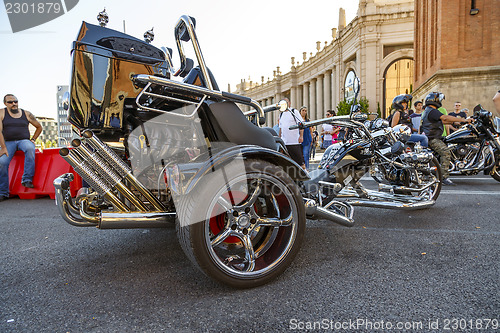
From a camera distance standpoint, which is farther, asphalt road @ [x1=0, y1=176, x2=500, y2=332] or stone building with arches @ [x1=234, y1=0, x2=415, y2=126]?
stone building with arches @ [x1=234, y1=0, x2=415, y2=126]

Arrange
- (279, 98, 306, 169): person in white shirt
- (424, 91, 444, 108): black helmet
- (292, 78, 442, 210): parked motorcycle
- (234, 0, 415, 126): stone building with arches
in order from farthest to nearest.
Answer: (234, 0, 415, 126): stone building with arches < (279, 98, 306, 169): person in white shirt < (424, 91, 444, 108): black helmet < (292, 78, 442, 210): parked motorcycle

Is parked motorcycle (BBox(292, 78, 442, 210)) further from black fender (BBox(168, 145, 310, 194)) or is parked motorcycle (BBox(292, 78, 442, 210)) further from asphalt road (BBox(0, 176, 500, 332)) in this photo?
black fender (BBox(168, 145, 310, 194))

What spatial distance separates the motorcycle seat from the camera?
2.17 m

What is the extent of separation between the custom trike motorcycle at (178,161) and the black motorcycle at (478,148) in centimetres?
579

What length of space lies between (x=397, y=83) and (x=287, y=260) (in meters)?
48.3

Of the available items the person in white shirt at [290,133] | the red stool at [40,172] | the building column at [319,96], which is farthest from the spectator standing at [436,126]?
the building column at [319,96]

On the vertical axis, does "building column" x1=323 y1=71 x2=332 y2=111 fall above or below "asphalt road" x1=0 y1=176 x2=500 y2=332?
above

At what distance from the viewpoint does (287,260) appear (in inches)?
83.0

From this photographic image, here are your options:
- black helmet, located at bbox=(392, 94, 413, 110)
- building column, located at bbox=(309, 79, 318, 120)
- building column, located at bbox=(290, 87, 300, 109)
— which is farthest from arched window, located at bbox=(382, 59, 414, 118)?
black helmet, located at bbox=(392, 94, 413, 110)

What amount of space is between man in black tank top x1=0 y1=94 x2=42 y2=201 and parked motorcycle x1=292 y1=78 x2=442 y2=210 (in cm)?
491

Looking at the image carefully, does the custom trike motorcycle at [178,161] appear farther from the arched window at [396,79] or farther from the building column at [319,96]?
the building column at [319,96]

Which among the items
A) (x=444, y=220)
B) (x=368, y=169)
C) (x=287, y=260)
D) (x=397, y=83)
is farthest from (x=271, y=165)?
(x=397, y=83)

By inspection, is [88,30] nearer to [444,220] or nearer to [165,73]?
[165,73]

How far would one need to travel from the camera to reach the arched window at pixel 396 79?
43719mm
